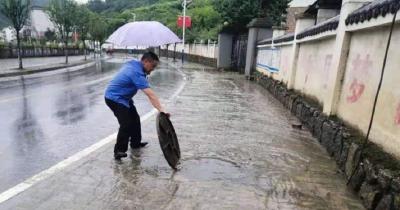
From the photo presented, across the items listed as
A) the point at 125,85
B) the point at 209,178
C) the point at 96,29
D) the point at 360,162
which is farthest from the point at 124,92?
the point at 96,29

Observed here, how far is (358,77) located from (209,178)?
2.95 metres

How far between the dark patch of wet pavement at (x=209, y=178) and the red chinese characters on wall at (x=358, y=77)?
1096 millimetres

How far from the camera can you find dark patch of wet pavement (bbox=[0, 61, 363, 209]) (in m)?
4.26

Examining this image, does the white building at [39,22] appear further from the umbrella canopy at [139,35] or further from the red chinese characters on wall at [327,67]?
the red chinese characters on wall at [327,67]

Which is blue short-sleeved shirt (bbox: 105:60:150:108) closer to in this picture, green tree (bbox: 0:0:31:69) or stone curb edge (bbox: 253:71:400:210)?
stone curb edge (bbox: 253:71:400:210)

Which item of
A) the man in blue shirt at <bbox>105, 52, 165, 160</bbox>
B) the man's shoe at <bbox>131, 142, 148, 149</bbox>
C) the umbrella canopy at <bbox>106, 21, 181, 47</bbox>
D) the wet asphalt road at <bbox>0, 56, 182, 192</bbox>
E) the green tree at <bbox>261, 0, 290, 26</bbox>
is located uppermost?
the green tree at <bbox>261, 0, 290, 26</bbox>

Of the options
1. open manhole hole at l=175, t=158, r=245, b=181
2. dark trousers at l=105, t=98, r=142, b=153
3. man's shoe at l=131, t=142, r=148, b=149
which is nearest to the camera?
open manhole hole at l=175, t=158, r=245, b=181

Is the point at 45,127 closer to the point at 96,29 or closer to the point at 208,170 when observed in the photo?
the point at 208,170

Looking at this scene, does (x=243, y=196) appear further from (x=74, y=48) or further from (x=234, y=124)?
(x=74, y=48)

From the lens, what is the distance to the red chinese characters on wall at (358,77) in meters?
5.79

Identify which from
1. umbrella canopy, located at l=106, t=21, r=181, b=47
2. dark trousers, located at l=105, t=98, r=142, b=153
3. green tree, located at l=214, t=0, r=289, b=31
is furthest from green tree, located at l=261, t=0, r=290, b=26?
dark trousers, located at l=105, t=98, r=142, b=153

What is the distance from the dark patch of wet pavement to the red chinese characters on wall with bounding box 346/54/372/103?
3.59 feet

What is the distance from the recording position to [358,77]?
6.09m

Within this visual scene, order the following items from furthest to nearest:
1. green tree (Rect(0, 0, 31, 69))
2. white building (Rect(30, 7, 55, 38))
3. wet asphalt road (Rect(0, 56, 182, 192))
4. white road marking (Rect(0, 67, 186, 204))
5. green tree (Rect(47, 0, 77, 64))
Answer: white building (Rect(30, 7, 55, 38))
green tree (Rect(47, 0, 77, 64))
green tree (Rect(0, 0, 31, 69))
wet asphalt road (Rect(0, 56, 182, 192))
white road marking (Rect(0, 67, 186, 204))
